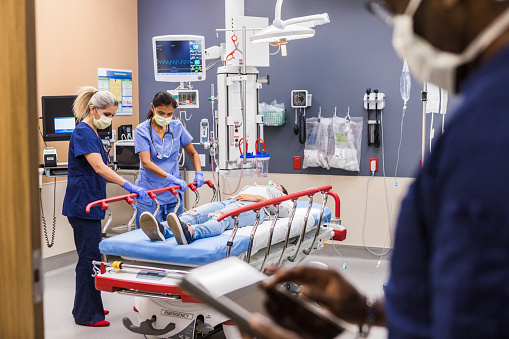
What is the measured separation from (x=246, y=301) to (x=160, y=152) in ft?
11.6

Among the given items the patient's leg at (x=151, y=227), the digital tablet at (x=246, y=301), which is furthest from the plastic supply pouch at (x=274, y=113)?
the digital tablet at (x=246, y=301)

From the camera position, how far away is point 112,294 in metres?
4.76

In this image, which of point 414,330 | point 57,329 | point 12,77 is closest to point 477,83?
point 414,330

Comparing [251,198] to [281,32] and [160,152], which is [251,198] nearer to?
[160,152]

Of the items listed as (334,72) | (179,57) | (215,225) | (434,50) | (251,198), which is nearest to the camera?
(434,50)

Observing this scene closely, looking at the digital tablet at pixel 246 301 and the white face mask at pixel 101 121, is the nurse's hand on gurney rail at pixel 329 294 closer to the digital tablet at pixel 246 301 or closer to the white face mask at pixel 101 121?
the digital tablet at pixel 246 301

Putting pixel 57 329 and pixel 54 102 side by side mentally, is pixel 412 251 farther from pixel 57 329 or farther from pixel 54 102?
pixel 54 102

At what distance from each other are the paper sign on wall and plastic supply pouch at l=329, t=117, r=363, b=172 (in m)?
2.35

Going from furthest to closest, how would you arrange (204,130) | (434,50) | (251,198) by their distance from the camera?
(204,130)
(251,198)
(434,50)

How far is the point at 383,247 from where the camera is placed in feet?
18.6

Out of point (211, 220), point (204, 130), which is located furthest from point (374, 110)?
point (211, 220)

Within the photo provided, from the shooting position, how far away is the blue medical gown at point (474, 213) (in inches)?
22.6

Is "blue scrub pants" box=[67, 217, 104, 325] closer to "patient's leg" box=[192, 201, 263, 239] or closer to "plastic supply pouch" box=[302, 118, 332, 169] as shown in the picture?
"patient's leg" box=[192, 201, 263, 239]

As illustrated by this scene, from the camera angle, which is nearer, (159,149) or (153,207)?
(153,207)
